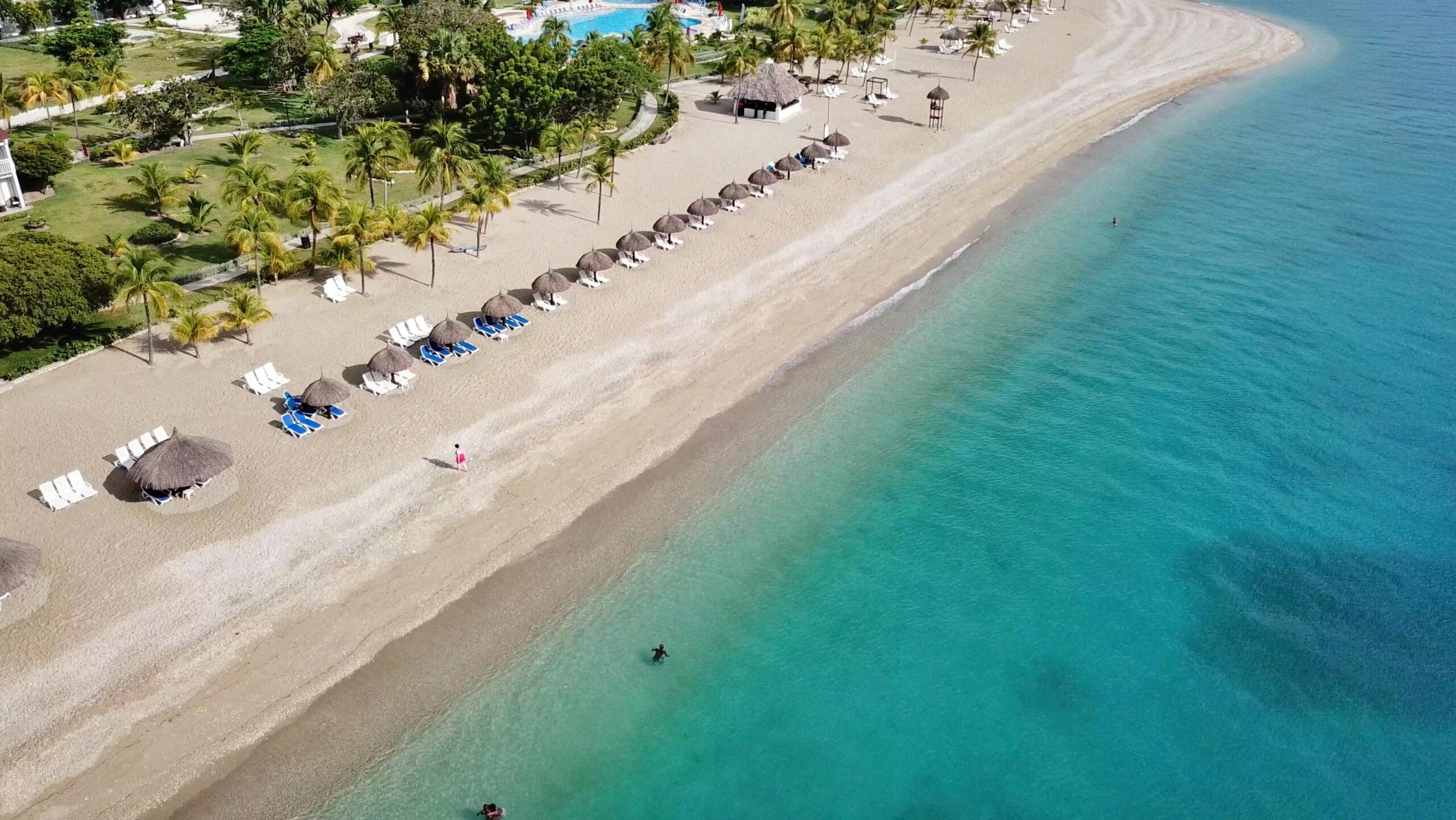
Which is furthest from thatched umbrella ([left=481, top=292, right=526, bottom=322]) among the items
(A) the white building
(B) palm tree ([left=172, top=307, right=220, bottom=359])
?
(A) the white building

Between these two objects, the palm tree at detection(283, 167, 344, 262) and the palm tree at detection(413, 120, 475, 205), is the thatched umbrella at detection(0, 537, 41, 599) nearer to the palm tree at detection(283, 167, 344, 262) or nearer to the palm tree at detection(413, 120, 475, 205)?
the palm tree at detection(283, 167, 344, 262)

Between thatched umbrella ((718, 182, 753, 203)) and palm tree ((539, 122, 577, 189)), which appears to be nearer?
palm tree ((539, 122, 577, 189))

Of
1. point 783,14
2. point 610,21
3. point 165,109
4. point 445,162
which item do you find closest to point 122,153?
point 165,109

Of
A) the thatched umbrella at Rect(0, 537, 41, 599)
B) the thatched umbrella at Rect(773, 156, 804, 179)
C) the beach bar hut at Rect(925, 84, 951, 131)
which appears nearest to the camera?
the thatched umbrella at Rect(0, 537, 41, 599)

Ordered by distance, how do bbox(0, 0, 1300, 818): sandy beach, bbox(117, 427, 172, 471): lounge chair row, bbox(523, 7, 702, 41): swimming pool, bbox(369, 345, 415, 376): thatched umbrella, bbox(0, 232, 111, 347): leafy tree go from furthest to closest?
bbox(523, 7, 702, 41): swimming pool → bbox(369, 345, 415, 376): thatched umbrella → bbox(0, 232, 111, 347): leafy tree → bbox(117, 427, 172, 471): lounge chair row → bbox(0, 0, 1300, 818): sandy beach

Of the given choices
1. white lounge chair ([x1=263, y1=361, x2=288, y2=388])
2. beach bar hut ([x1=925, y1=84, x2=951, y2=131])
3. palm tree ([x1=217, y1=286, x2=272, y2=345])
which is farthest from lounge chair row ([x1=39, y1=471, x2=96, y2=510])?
beach bar hut ([x1=925, y1=84, x2=951, y2=131])

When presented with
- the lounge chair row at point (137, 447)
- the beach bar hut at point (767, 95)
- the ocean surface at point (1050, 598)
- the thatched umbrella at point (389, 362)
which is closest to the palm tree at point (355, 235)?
the thatched umbrella at point (389, 362)

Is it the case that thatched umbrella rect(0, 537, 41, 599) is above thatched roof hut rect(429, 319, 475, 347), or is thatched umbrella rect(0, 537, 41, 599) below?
below

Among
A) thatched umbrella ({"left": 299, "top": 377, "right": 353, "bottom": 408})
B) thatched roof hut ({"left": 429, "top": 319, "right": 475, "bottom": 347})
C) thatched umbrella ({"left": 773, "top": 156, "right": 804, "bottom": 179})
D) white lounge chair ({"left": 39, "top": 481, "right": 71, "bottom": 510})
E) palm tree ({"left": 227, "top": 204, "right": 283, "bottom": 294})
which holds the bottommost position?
white lounge chair ({"left": 39, "top": 481, "right": 71, "bottom": 510})
